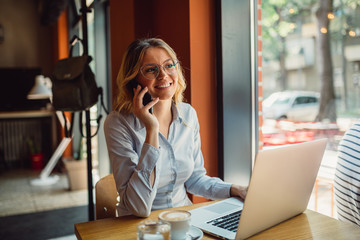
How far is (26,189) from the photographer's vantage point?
468cm

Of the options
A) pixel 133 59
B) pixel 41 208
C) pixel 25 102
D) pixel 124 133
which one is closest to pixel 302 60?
pixel 133 59

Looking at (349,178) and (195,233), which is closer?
(195,233)

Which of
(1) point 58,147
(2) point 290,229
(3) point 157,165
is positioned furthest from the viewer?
(1) point 58,147

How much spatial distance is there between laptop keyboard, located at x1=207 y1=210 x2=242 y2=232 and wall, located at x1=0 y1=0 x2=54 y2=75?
6.24 metres

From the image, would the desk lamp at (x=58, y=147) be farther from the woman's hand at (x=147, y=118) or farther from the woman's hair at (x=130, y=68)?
the woman's hand at (x=147, y=118)

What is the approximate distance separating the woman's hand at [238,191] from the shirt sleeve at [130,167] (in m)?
0.34

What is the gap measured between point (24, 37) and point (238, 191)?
624cm

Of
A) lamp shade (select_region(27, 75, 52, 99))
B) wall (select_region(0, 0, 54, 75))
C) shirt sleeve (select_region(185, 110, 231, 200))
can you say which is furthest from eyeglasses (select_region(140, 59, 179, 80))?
wall (select_region(0, 0, 54, 75))

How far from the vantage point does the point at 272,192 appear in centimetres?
103

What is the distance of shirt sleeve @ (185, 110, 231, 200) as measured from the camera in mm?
1599

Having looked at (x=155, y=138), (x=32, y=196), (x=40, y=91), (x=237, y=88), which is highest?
(x=40, y=91)

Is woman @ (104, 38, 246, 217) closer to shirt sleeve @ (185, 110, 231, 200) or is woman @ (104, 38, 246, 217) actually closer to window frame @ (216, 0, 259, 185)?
shirt sleeve @ (185, 110, 231, 200)

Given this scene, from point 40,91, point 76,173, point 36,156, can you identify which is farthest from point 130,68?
point 36,156

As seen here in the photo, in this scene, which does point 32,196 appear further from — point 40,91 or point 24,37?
point 24,37
